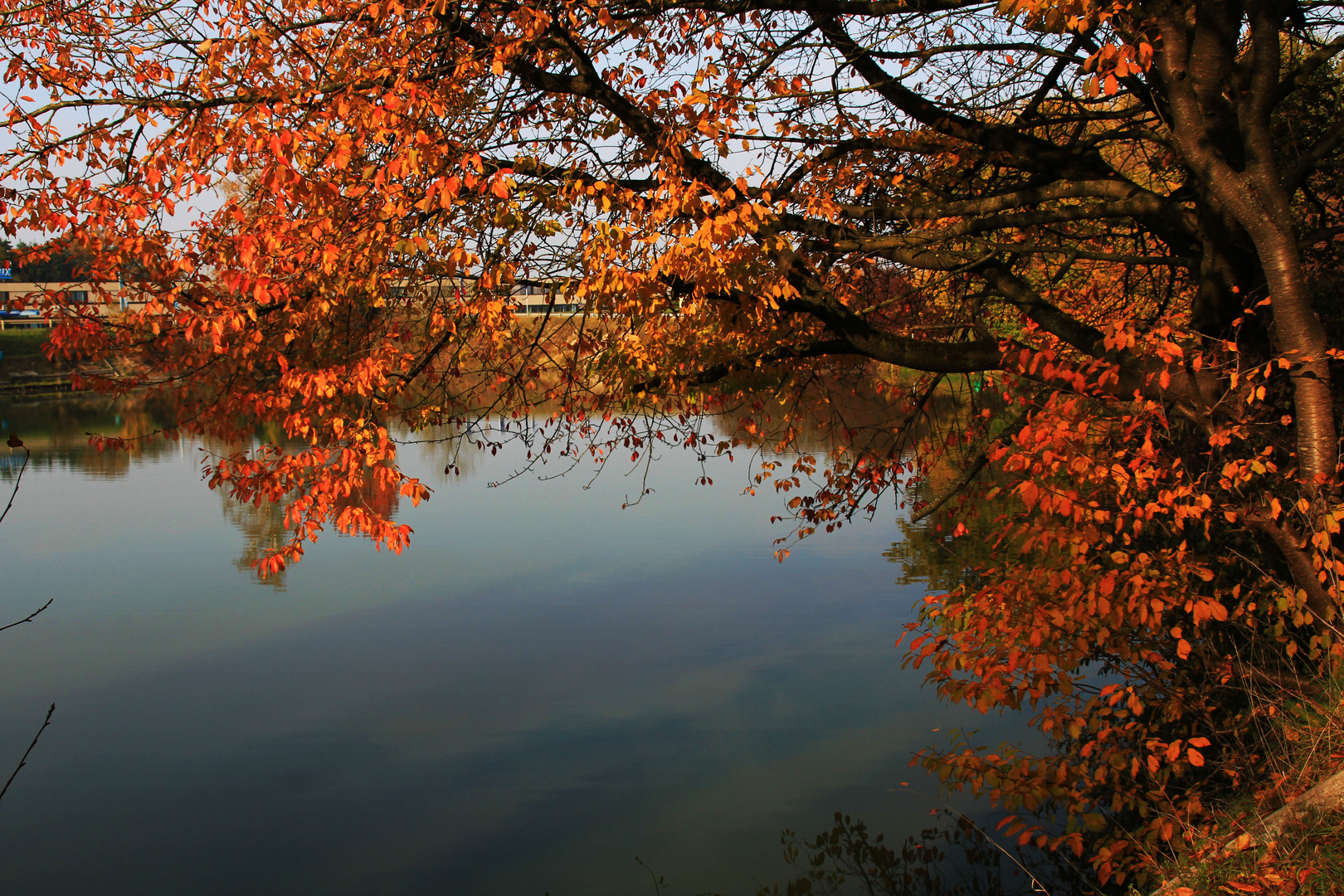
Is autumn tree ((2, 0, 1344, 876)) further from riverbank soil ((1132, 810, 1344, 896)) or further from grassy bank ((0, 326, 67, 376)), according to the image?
grassy bank ((0, 326, 67, 376))

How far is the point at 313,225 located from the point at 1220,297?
5.67 meters

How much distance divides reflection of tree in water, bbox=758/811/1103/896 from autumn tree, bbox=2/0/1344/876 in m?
0.50

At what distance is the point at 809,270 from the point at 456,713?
616cm

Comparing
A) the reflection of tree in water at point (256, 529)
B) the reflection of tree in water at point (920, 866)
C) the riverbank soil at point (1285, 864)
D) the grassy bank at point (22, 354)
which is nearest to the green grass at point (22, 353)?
the grassy bank at point (22, 354)

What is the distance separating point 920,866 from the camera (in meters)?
7.21

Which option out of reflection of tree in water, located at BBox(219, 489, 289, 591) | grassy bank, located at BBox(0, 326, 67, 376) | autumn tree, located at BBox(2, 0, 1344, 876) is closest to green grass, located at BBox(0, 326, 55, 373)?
grassy bank, located at BBox(0, 326, 67, 376)

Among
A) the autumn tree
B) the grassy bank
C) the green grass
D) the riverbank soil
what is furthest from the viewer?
the green grass

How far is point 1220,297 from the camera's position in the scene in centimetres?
645

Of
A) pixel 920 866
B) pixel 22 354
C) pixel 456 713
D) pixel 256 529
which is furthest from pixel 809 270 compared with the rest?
pixel 22 354

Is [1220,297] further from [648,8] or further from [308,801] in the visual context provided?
[308,801]

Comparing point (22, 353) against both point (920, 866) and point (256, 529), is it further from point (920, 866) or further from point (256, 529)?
point (920, 866)

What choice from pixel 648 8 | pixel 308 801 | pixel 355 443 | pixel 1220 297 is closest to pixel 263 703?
pixel 308 801

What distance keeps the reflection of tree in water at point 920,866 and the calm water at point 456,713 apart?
220mm

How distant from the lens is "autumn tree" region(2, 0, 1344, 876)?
518 cm
